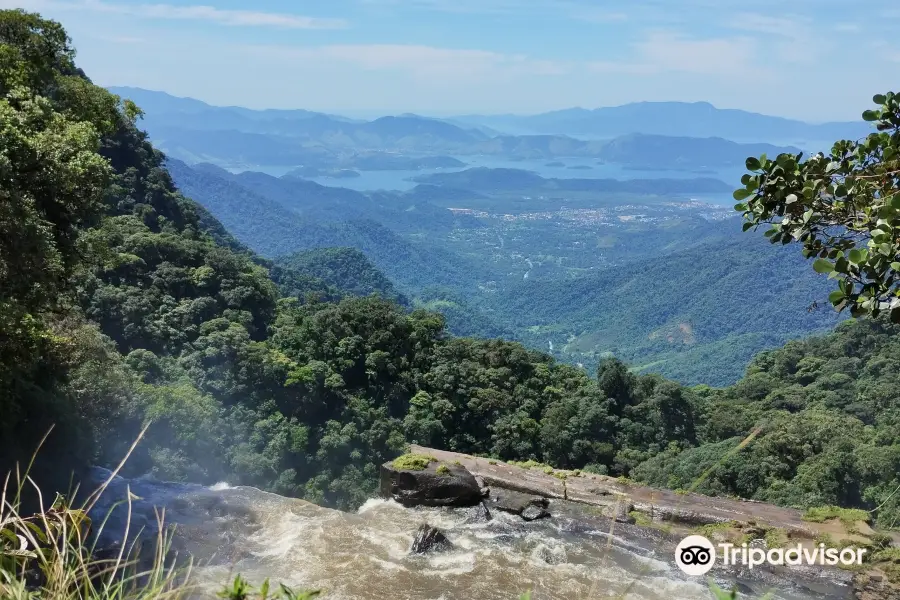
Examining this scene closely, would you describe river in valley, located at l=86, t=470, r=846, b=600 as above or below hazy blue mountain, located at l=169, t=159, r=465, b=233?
below

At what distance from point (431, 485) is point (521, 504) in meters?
Result: 1.63

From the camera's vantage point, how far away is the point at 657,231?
15512 cm

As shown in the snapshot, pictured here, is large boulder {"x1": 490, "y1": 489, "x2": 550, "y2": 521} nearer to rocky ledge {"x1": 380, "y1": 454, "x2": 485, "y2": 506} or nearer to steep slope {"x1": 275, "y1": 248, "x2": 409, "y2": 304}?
rocky ledge {"x1": 380, "y1": 454, "x2": 485, "y2": 506}

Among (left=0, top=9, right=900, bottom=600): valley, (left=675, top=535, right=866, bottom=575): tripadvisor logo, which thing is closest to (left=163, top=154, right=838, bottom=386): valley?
(left=0, top=9, right=900, bottom=600): valley

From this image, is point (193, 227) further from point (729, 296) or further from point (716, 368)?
point (729, 296)

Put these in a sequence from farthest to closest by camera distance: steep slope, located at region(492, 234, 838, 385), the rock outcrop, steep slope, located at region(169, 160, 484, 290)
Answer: steep slope, located at region(169, 160, 484, 290) < steep slope, located at region(492, 234, 838, 385) < the rock outcrop

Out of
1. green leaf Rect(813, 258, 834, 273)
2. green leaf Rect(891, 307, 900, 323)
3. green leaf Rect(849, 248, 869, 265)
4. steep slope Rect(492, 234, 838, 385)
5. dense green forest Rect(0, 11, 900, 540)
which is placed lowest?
steep slope Rect(492, 234, 838, 385)

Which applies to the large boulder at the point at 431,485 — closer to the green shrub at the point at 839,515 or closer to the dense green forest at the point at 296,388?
the green shrub at the point at 839,515

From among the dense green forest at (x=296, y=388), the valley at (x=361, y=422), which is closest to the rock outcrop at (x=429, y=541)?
the valley at (x=361, y=422)

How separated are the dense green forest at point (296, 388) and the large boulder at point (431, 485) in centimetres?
594

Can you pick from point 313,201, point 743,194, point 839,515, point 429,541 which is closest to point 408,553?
point 429,541

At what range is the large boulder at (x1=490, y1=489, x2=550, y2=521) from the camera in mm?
11445

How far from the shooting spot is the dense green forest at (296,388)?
11.7 m

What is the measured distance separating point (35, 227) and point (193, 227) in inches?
1039
